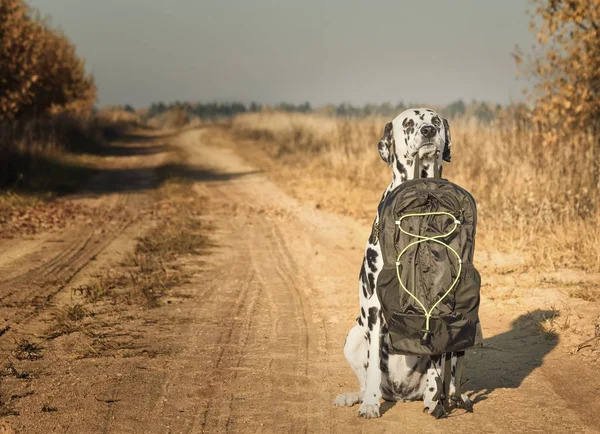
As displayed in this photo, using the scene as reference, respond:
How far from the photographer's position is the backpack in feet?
13.0

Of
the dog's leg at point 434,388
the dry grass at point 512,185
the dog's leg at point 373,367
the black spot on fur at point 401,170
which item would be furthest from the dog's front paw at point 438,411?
the dry grass at point 512,185

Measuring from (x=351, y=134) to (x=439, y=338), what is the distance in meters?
19.2

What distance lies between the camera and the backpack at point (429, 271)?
396 centimetres

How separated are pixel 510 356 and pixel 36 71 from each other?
81.5 ft

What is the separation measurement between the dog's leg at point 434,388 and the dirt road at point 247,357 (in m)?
0.07

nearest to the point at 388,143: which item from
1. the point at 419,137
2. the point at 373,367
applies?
the point at 419,137

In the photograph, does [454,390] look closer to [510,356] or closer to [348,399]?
[348,399]

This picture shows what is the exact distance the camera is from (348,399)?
189 inches

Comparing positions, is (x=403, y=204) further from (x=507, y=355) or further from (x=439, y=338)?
(x=507, y=355)

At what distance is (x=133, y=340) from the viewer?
20.9 ft

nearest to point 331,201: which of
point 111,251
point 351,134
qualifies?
point 111,251

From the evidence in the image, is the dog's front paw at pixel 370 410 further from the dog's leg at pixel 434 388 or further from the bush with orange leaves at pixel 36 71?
the bush with orange leaves at pixel 36 71

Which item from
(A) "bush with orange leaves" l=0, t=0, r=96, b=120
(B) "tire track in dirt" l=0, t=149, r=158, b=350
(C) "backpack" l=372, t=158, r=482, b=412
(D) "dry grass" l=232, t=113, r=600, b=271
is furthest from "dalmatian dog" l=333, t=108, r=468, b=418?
(A) "bush with orange leaves" l=0, t=0, r=96, b=120

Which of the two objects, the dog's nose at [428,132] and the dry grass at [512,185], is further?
the dry grass at [512,185]
